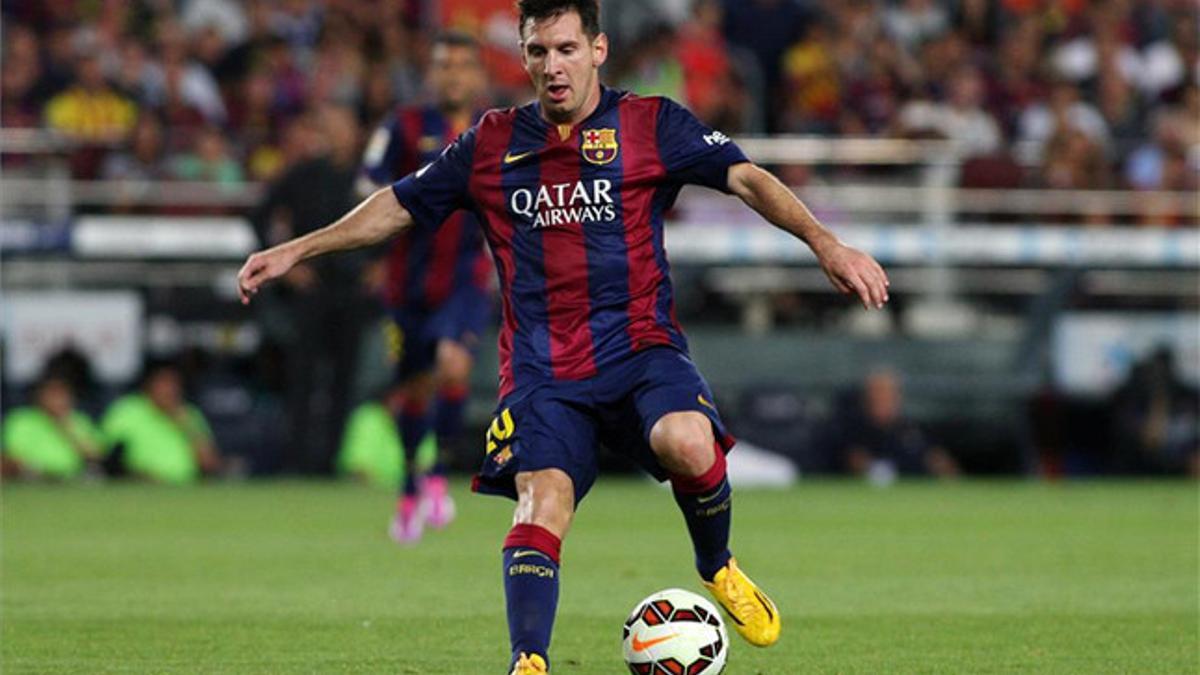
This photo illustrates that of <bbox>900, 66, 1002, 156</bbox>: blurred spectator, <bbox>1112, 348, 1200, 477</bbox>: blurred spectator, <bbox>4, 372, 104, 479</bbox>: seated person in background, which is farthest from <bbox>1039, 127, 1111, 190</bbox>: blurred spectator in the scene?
<bbox>4, 372, 104, 479</bbox>: seated person in background

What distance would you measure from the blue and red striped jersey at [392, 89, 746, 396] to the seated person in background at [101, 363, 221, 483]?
11.0 meters

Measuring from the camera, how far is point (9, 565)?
10.6 m

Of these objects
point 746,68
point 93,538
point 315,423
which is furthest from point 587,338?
point 746,68

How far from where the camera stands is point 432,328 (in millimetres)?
12539

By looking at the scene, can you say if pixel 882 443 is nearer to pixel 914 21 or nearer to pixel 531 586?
pixel 914 21

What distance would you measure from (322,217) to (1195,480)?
24.4 ft

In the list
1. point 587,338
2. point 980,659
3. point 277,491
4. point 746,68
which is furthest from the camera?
point 746,68

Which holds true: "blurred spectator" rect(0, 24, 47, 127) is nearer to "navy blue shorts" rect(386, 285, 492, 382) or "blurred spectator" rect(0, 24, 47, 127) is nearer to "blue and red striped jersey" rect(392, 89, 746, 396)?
"navy blue shorts" rect(386, 285, 492, 382)

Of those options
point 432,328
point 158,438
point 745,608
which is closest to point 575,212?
Answer: point 745,608

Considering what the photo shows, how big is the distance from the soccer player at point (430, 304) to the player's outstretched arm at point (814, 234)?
215 inches

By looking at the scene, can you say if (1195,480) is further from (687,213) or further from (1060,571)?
(1060,571)

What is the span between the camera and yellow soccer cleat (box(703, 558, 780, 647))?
7059 mm

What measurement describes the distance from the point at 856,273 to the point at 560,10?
116cm

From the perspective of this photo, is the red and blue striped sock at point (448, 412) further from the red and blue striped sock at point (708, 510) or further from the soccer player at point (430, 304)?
the red and blue striped sock at point (708, 510)
